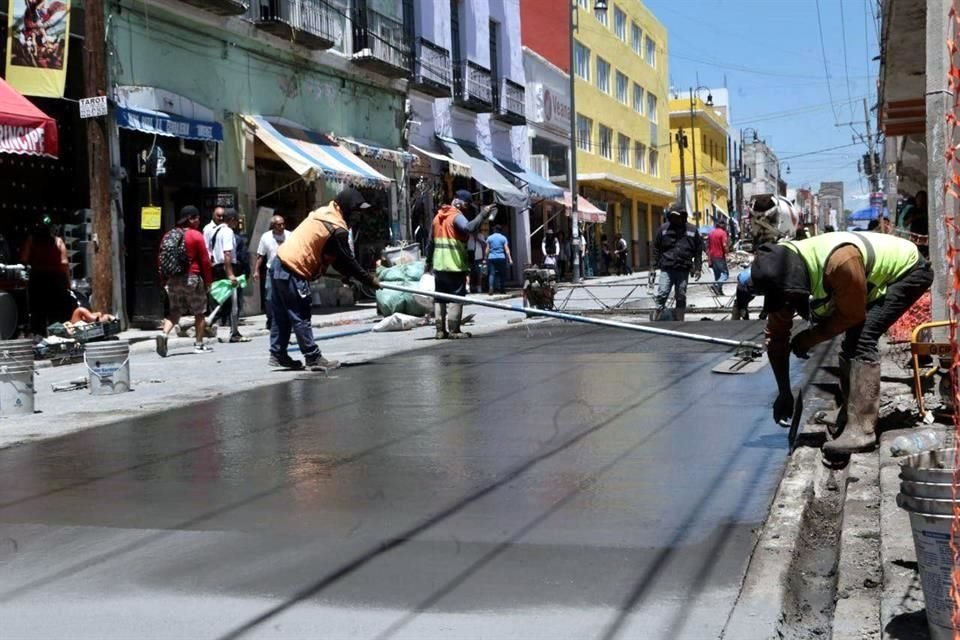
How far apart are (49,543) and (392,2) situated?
23.5 m

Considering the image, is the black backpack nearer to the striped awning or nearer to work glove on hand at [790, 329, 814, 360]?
the striped awning

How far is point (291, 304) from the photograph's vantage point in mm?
11039

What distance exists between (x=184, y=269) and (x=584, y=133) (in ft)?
116

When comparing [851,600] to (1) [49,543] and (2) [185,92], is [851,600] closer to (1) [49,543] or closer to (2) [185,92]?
(1) [49,543]

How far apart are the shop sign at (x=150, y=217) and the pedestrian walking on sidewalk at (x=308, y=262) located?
6343 millimetres

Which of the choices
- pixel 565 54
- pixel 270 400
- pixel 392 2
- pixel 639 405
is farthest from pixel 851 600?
pixel 565 54

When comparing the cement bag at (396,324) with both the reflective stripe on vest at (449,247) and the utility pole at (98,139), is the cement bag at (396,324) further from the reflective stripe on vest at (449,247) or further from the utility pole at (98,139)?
the utility pole at (98,139)

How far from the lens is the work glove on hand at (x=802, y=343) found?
6.39 meters

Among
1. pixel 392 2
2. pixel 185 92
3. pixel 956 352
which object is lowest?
pixel 956 352

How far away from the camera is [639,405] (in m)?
8.51

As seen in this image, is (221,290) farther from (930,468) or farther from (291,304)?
(930,468)

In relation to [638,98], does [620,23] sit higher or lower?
higher

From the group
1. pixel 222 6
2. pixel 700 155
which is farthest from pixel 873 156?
pixel 222 6

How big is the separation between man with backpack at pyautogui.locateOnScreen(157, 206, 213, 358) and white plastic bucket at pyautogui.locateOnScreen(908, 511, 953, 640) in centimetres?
1119
